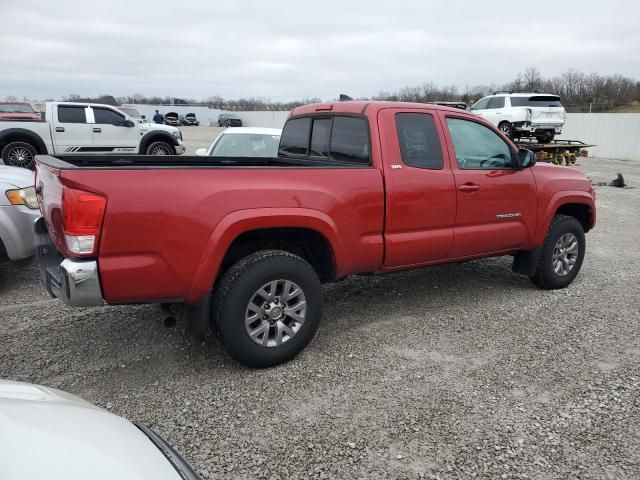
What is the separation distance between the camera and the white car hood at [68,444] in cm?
138

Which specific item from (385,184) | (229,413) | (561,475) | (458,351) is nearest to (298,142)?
(385,184)

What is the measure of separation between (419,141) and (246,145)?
4.28 m

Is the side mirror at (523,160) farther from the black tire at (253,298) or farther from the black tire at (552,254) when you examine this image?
the black tire at (253,298)

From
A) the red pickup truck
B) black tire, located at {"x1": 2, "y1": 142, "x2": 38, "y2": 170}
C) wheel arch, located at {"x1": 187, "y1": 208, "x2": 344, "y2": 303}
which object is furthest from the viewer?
black tire, located at {"x1": 2, "y1": 142, "x2": 38, "y2": 170}

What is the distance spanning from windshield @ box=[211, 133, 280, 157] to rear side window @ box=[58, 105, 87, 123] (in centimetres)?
715

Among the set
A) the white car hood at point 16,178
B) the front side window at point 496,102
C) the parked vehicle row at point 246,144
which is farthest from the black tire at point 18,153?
the front side window at point 496,102

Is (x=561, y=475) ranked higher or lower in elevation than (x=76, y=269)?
lower

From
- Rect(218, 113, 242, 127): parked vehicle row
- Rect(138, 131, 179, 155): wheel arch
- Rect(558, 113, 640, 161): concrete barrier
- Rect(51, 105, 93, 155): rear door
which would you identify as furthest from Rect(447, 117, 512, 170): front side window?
Rect(218, 113, 242, 127): parked vehicle row

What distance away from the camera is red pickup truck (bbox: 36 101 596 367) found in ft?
9.61

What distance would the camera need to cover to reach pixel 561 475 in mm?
2572

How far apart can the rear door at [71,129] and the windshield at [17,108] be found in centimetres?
1001

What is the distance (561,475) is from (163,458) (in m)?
2.02

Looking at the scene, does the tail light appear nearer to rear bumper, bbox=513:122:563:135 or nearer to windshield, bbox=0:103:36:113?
rear bumper, bbox=513:122:563:135

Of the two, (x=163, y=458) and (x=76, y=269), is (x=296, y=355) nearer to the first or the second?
(x=76, y=269)
